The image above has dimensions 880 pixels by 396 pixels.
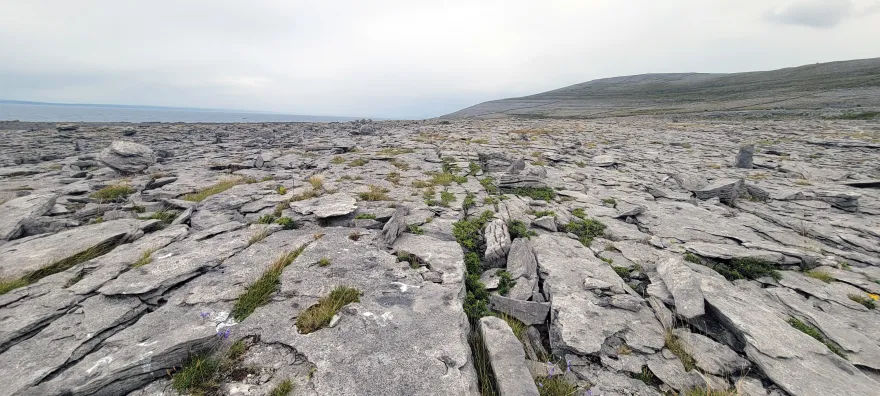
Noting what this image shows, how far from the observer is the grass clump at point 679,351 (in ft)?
15.8

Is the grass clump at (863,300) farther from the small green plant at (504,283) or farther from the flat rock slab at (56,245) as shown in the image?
the flat rock slab at (56,245)

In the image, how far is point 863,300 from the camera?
6.08m

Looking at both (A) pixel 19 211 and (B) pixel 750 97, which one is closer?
(A) pixel 19 211

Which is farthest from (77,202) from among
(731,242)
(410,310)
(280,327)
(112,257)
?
(731,242)

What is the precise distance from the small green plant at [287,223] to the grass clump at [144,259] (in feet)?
8.79

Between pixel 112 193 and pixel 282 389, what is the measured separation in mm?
12894

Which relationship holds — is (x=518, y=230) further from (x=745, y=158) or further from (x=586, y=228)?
(x=745, y=158)

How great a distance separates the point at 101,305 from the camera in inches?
204

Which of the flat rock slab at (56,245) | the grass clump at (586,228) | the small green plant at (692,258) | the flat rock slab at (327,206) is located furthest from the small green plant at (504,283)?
the flat rock slab at (56,245)

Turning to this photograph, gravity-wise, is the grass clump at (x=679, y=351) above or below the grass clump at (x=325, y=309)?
below

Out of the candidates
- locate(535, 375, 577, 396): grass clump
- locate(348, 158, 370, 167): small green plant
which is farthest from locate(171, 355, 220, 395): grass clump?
locate(348, 158, 370, 167): small green plant

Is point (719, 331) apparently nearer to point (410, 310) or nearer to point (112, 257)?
point (410, 310)

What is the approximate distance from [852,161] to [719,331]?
23.3m

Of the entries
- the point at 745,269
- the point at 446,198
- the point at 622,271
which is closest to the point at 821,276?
the point at 745,269
